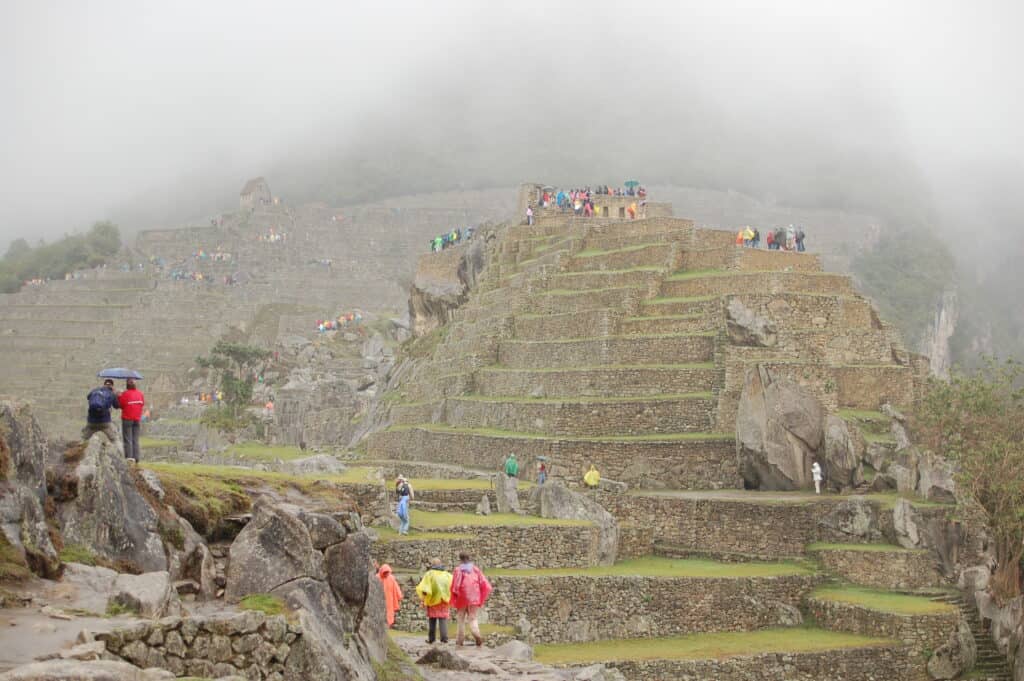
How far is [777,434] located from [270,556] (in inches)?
820

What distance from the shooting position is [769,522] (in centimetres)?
3012

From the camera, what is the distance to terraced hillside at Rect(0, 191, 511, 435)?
66.2m

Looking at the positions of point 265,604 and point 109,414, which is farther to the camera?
point 109,414

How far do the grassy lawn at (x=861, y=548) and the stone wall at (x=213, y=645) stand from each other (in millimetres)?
19748

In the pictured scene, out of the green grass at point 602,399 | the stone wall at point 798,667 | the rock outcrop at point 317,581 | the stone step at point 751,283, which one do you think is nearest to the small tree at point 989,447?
the stone wall at point 798,667

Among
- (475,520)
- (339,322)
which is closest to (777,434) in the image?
(475,520)

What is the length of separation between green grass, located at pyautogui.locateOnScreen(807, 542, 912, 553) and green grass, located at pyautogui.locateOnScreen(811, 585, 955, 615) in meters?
0.87

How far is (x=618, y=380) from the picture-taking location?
35.7m

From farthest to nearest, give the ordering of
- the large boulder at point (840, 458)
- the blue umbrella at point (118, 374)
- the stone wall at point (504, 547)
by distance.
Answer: the large boulder at point (840, 458), the stone wall at point (504, 547), the blue umbrella at point (118, 374)

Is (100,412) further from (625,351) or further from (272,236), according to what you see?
(272,236)

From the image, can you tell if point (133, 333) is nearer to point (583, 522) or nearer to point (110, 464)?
point (583, 522)

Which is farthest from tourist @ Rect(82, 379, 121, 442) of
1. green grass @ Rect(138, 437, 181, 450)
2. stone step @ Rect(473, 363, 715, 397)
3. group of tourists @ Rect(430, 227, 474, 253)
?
group of tourists @ Rect(430, 227, 474, 253)

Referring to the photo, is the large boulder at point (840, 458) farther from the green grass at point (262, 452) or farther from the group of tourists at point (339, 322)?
the group of tourists at point (339, 322)

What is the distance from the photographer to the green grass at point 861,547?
28.4 m
